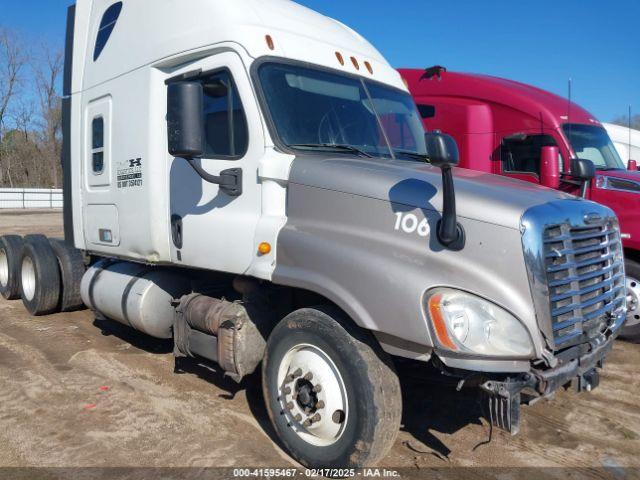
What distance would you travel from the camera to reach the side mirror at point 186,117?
350 cm

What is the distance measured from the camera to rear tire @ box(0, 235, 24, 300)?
817cm

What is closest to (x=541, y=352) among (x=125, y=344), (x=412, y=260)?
(x=412, y=260)

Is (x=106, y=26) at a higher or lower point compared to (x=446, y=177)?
higher

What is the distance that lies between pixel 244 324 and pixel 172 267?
57.6 inches

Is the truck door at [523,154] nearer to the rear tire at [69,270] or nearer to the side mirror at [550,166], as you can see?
the side mirror at [550,166]

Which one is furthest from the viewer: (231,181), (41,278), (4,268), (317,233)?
(4,268)

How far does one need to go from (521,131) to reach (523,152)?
0.93 feet

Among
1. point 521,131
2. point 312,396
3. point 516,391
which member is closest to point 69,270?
point 312,396

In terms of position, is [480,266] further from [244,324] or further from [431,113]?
[431,113]

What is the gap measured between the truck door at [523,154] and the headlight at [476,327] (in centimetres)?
476

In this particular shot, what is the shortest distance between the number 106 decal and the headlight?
38cm

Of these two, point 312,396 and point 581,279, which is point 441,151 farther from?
point 312,396

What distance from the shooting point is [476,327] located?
2900mm

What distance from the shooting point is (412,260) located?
10.1 feet
